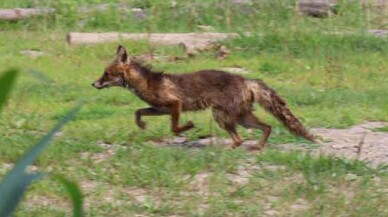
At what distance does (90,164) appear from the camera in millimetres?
6715

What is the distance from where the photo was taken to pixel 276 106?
7.45 meters

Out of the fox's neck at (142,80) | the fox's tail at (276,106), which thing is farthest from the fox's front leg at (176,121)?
the fox's tail at (276,106)

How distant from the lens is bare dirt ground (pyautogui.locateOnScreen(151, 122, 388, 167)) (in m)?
7.24

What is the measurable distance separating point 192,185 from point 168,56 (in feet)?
17.3

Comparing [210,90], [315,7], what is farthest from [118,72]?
[315,7]

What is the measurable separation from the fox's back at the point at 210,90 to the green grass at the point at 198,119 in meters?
0.24

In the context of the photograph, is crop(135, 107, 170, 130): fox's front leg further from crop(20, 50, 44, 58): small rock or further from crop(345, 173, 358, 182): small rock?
crop(20, 50, 44, 58): small rock

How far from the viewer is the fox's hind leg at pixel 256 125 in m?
7.46

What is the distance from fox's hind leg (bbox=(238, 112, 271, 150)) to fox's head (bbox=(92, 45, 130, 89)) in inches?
40.0

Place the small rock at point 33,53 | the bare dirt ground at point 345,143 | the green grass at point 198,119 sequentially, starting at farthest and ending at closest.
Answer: the small rock at point 33,53
the bare dirt ground at point 345,143
the green grass at point 198,119

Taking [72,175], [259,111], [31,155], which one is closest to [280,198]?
[72,175]

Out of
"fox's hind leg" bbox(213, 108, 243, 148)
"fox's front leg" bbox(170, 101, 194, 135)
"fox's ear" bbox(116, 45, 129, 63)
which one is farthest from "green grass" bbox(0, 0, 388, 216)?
"fox's ear" bbox(116, 45, 129, 63)

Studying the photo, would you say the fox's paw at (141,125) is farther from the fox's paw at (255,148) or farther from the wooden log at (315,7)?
the wooden log at (315,7)

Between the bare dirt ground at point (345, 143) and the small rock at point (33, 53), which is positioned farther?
the small rock at point (33, 53)
